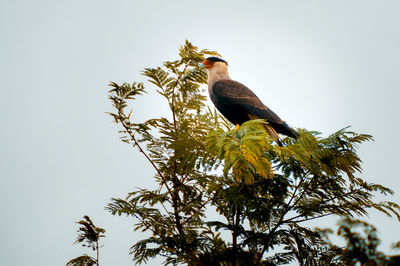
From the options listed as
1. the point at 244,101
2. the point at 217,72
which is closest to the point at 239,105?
the point at 244,101

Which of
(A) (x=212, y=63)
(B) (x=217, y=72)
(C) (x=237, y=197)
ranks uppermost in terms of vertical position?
(A) (x=212, y=63)

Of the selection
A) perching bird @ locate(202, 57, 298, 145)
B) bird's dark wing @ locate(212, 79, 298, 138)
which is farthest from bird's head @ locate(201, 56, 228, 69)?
bird's dark wing @ locate(212, 79, 298, 138)

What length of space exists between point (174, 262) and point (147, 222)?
401mm

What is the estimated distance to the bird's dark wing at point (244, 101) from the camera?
3172 mm

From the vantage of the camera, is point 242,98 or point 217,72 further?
point 217,72

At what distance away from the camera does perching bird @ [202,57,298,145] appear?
3.19m

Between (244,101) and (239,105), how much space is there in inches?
2.8

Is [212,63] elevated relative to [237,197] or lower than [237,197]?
elevated

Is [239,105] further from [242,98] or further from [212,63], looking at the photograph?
[212,63]

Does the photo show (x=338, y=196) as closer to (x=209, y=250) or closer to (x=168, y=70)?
(x=209, y=250)

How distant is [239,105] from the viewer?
3.50 meters

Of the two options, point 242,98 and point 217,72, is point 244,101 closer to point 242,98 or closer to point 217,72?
point 242,98

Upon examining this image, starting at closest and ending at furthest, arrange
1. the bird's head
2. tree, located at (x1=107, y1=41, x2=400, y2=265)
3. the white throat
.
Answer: tree, located at (x1=107, y1=41, x2=400, y2=265), the white throat, the bird's head

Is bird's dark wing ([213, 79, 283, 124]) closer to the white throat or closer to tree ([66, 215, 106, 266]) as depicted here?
the white throat
